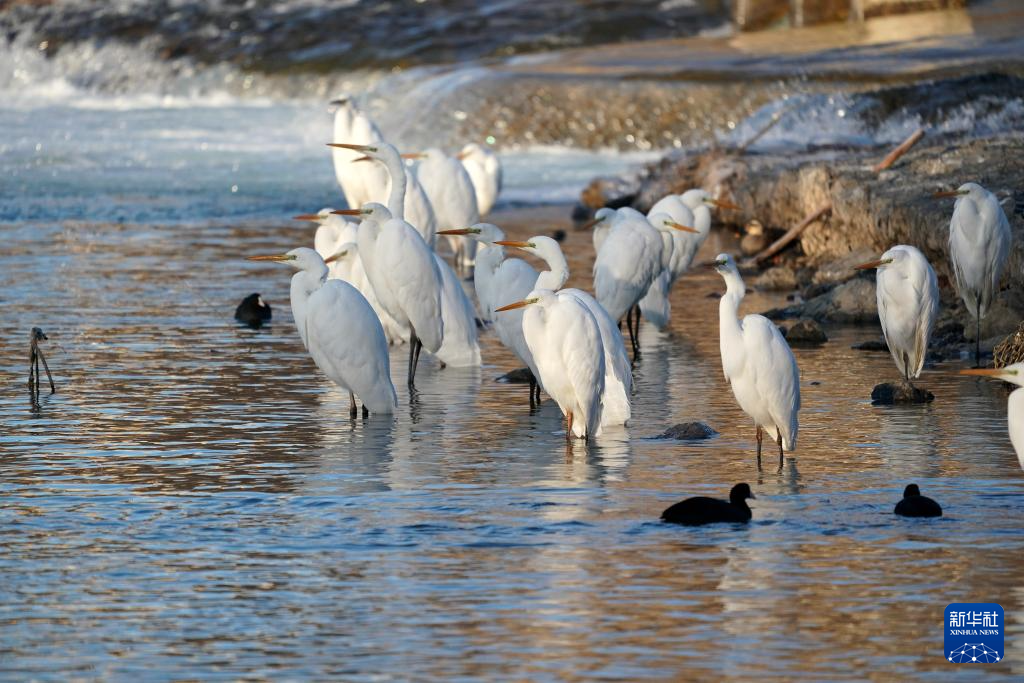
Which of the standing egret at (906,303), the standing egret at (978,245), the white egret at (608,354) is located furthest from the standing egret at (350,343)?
the standing egret at (978,245)

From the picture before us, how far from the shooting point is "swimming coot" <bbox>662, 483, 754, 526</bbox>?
7535mm

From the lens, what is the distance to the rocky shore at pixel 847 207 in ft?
45.8

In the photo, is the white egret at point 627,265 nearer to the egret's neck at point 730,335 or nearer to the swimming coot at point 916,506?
the egret's neck at point 730,335

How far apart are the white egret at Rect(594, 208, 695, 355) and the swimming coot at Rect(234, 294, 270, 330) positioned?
124 inches

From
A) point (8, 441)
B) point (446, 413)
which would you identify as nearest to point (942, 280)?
point (446, 413)

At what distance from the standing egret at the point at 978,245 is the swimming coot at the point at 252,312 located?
545 cm

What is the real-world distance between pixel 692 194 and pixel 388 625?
9202mm

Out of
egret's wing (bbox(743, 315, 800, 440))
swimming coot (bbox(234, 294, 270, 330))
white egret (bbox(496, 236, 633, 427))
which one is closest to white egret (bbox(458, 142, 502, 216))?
swimming coot (bbox(234, 294, 270, 330))

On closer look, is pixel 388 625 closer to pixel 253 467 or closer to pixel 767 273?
pixel 253 467

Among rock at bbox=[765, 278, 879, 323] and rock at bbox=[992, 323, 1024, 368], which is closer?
rock at bbox=[992, 323, 1024, 368]

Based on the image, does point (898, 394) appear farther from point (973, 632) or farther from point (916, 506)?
point (973, 632)

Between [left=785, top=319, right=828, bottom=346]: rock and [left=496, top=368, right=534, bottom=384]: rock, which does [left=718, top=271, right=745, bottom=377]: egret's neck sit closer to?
[left=496, top=368, right=534, bottom=384]: rock

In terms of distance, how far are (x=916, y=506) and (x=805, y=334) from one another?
548cm

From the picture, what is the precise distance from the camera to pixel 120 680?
5691 millimetres
